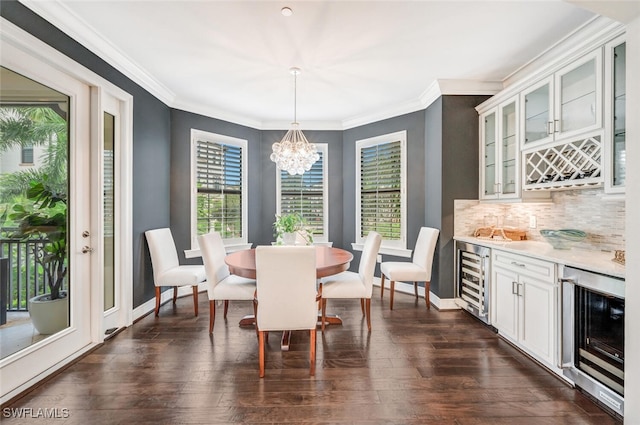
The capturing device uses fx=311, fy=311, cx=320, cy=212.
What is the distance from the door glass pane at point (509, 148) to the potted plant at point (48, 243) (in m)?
4.21

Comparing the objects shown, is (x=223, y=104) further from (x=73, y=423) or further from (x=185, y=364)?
(x=73, y=423)

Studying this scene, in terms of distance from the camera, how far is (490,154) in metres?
3.67

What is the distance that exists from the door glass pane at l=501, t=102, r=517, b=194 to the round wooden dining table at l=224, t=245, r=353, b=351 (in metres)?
1.89

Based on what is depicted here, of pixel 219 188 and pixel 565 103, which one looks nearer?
pixel 565 103

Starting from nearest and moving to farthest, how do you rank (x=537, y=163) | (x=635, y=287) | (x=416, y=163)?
1. (x=635, y=287)
2. (x=537, y=163)
3. (x=416, y=163)

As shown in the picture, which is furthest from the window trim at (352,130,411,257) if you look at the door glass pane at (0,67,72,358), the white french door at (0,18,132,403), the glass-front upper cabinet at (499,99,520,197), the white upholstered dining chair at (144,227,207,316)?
the door glass pane at (0,67,72,358)

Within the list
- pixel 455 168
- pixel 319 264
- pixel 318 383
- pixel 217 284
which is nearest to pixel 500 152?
pixel 455 168

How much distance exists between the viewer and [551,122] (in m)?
2.70

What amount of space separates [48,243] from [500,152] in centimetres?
436

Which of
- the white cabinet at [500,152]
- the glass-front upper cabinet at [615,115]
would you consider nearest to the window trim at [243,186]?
the white cabinet at [500,152]

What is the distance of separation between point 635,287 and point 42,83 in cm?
411

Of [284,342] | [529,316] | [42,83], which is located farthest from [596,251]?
[42,83]

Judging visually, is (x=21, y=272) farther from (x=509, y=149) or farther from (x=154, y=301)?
(x=509, y=149)

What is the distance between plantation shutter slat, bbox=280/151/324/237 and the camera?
5.51 meters
